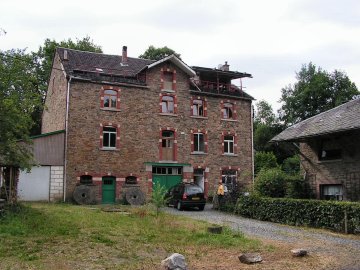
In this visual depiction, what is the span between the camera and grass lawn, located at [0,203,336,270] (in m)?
9.86

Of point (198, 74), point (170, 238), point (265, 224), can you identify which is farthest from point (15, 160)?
point (198, 74)

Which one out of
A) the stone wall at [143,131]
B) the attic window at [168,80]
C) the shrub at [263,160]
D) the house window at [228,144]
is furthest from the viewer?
the shrub at [263,160]

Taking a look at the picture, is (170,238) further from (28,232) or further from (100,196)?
(100,196)

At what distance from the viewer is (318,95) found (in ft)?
170

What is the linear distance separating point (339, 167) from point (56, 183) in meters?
17.9

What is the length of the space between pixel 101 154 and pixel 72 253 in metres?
19.8

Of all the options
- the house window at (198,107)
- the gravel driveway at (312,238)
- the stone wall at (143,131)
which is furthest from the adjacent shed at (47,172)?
the gravel driveway at (312,238)

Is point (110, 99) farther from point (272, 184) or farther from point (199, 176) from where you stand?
point (272, 184)

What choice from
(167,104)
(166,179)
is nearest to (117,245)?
(166,179)

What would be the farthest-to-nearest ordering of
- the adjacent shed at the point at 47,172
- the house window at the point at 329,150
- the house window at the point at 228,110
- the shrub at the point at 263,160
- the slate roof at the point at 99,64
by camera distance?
the shrub at the point at 263,160
the house window at the point at 228,110
the slate roof at the point at 99,64
the adjacent shed at the point at 47,172
the house window at the point at 329,150

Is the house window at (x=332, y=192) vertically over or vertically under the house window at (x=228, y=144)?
under

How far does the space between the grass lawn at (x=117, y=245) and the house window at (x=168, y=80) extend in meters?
17.6

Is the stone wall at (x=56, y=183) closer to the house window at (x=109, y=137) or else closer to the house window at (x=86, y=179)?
the house window at (x=86, y=179)

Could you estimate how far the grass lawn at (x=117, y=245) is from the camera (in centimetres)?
986
